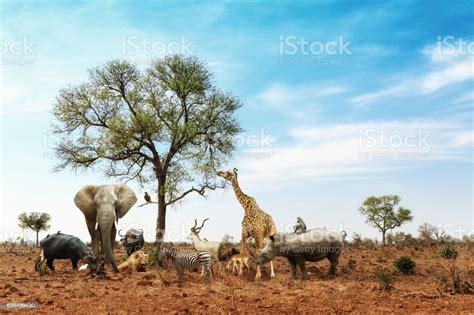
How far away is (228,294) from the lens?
1206 cm

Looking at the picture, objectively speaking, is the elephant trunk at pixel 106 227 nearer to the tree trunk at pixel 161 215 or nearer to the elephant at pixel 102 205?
the elephant at pixel 102 205

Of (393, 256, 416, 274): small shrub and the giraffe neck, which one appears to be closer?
(393, 256, 416, 274): small shrub

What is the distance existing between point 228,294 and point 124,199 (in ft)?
30.1

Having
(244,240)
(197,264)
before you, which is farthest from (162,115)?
(197,264)

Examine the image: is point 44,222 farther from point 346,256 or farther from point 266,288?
point 266,288

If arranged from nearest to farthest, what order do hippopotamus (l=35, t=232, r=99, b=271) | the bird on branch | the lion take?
hippopotamus (l=35, t=232, r=99, b=271) < the lion < the bird on branch

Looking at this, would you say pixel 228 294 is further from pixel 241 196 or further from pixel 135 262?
pixel 135 262

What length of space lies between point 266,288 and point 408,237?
2241 centimetres

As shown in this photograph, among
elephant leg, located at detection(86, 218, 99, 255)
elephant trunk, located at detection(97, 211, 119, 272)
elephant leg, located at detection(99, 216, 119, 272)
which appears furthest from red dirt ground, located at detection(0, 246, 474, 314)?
elephant leg, located at detection(86, 218, 99, 255)

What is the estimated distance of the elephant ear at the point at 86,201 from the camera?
65.2 feet

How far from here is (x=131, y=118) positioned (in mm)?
23312

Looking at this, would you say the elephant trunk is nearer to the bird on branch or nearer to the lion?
the lion

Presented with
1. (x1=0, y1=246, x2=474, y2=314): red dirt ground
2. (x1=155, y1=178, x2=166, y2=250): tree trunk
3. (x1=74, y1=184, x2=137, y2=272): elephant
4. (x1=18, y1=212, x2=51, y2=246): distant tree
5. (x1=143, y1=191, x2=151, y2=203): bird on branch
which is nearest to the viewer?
(x1=0, y1=246, x2=474, y2=314): red dirt ground

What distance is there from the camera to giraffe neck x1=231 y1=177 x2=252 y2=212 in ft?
58.5
